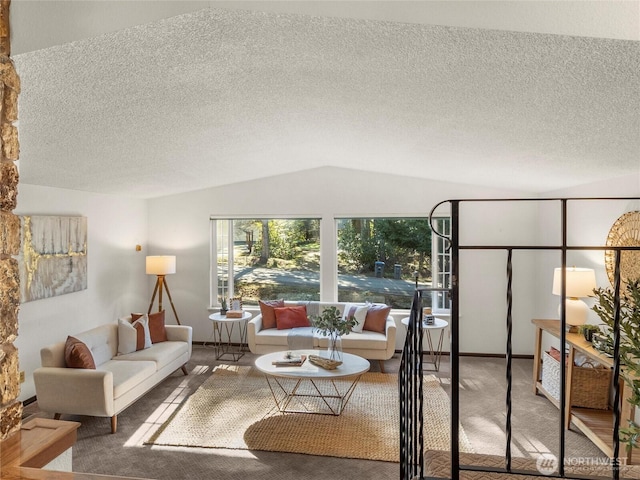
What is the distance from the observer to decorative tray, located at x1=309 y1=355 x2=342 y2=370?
425 centimetres

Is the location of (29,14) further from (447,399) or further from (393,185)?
(393,185)

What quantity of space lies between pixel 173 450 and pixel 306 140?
118 inches

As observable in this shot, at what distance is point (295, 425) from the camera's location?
3932mm

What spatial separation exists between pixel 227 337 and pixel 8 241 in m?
5.50

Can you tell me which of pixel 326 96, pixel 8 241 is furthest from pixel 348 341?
pixel 8 241

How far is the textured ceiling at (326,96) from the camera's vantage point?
1866 millimetres

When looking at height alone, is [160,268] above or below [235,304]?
above

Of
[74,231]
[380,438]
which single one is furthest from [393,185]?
[74,231]

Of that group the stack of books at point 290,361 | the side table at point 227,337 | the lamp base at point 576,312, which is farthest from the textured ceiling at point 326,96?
the side table at point 227,337

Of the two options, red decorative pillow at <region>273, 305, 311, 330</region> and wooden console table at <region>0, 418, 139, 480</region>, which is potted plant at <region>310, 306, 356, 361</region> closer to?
red decorative pillow at <region>273, 305, 311, 330</region>

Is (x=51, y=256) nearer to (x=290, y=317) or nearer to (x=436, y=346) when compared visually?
(x=290, y=317)

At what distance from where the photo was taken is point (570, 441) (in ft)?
12.0

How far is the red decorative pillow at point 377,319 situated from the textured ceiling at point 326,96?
231cm

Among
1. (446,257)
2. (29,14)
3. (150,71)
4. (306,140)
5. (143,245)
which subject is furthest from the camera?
(143,245)
